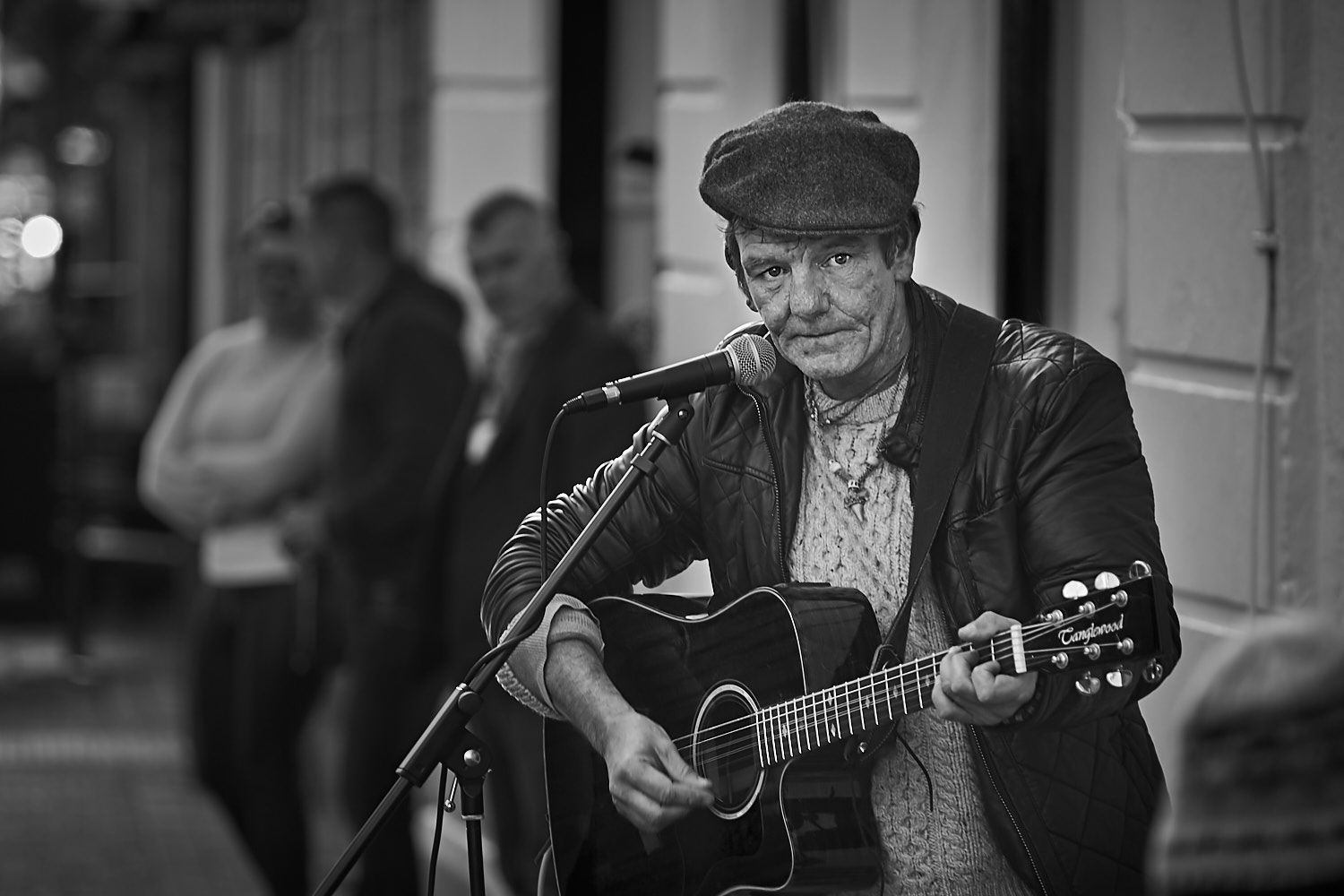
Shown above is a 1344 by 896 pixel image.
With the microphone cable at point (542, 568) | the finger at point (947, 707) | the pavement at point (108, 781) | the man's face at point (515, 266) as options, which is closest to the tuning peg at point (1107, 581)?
the finger at point (947, 707)

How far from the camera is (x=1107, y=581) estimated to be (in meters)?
2.52

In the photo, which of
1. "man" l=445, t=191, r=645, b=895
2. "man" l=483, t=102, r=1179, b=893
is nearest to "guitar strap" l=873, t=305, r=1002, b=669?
"man" l=483, t=102, r=1179, b=893

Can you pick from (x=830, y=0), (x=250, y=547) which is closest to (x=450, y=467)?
(x=250, y=547)

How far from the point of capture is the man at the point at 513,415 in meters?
5.84

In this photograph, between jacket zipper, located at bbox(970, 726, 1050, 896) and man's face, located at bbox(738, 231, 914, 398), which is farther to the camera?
man's face, located at bbox(738, 231, 914, 398)

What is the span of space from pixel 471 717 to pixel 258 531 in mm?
4205

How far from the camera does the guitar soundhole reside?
2.96 meters

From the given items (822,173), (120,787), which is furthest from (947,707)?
(120,787)

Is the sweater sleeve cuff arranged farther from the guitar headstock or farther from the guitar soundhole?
the guitar headstock

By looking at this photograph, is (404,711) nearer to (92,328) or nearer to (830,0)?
(830,0)

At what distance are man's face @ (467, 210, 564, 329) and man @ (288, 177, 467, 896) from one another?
503mm

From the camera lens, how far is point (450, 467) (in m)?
6.17

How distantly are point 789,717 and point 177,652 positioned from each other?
10.5 m

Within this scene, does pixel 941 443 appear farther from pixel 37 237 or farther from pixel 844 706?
pixel 37 237
